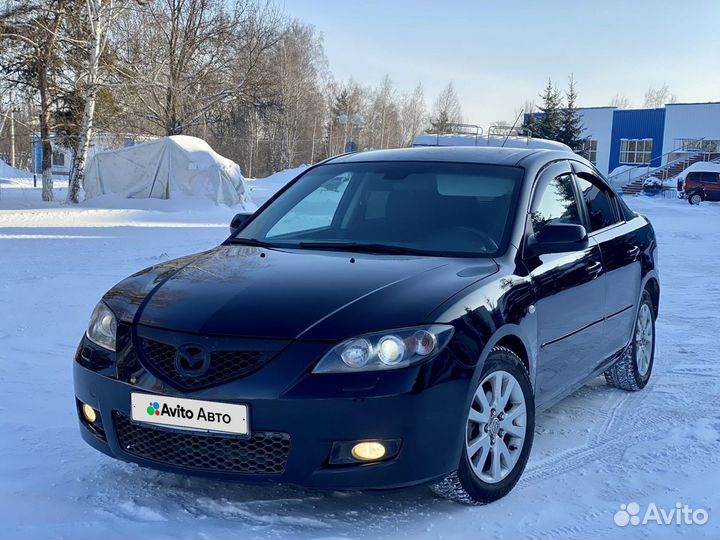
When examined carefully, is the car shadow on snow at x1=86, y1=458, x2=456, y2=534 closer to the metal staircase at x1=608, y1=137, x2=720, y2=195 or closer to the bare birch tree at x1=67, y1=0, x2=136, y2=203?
the bare birch tree at x1=67, y1=0, x2=136, y2=203

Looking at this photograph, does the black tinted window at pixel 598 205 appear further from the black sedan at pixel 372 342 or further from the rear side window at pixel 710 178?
the rear side window at pixel 710 178

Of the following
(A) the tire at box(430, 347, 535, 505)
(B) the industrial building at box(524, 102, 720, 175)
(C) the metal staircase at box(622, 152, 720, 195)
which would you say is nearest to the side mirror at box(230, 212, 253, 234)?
(A) the tire at box(430, 347, 535, 505)

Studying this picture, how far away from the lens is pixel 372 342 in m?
2.92

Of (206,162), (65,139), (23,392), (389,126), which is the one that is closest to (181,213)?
(206,162)

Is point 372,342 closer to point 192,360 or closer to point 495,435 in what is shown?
point 192,360

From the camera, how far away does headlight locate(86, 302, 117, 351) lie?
3.27 meters

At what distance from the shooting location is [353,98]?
258 ft

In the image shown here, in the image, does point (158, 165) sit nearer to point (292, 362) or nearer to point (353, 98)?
point (292, 362)

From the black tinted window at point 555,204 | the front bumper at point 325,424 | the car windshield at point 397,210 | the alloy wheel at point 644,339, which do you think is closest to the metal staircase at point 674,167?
the alloy wheel at point 644,339

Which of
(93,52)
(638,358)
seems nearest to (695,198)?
(93,52)

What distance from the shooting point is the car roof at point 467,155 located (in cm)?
435

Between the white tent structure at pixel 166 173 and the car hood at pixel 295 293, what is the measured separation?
20.4 meters

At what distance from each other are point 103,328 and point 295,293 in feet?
2.80

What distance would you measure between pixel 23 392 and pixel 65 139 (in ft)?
75.4
